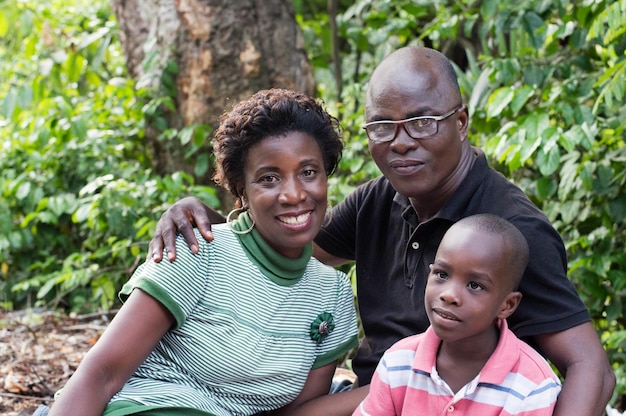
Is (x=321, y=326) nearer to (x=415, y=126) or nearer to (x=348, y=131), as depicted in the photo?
(x=415, y=126)

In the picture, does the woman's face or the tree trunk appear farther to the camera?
the tree trunk

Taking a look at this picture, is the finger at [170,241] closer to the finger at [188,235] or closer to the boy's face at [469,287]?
the finger at [188,235]

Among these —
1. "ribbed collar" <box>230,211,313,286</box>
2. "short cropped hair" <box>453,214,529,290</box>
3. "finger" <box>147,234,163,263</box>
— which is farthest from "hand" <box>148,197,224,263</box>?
"short cropped hair" <box>453,214,529,290</box>

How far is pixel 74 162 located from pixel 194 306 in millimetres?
3744

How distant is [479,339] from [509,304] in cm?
12

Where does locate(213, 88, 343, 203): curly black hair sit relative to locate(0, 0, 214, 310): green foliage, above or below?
above

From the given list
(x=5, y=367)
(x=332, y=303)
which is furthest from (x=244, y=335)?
(x=5, y=367)

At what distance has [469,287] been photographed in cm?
216

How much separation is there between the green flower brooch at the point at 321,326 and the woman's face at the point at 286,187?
0.27 m

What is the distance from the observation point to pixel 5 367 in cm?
419

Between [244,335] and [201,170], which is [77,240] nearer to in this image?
[201,170]

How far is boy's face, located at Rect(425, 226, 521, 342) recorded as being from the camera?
7.00 ft

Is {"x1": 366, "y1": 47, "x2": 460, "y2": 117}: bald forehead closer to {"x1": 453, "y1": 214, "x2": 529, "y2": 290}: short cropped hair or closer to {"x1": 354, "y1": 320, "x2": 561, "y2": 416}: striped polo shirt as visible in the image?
{"x1": 453, "y1": 214, "x2": 529, "y2": 290}: short cropped hair

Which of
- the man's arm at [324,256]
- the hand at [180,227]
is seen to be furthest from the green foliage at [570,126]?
the hand at [180,227]
